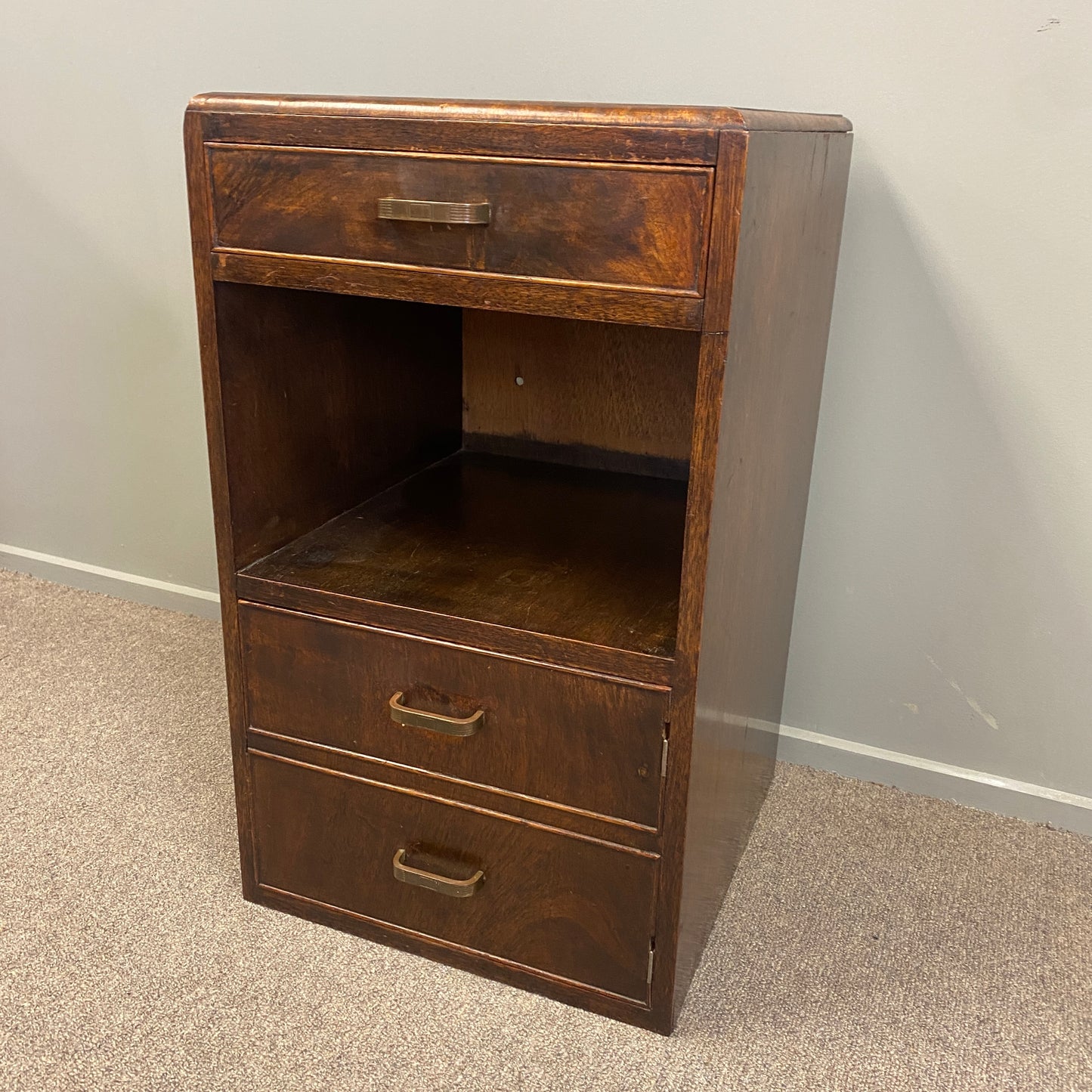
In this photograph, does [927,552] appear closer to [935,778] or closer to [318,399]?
[935,778]

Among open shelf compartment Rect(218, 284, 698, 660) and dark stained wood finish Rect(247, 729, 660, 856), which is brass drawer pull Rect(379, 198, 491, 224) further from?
dark stained wood finish Rect(247, 729, 660, 856)

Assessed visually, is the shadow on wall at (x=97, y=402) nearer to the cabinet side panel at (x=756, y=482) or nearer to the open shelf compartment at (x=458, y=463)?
the open shelf compartment at (x=458, y=463)

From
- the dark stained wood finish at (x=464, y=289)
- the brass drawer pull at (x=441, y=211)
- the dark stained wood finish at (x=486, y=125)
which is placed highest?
the dark stained wood finish at (x=486, y=125)

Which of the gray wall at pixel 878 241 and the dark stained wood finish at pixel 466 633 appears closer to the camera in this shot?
the dark stained wood finish at pixel 466 633

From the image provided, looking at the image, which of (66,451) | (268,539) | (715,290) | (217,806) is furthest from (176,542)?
(715,290)

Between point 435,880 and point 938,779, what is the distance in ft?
2.32

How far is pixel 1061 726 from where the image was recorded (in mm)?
1345

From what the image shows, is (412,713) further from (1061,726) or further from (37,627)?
(37,627)

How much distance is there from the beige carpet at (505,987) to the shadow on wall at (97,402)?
470mm

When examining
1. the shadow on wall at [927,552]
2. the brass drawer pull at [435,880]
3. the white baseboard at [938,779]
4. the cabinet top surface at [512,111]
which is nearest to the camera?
the cabinet top surface at [512,111]

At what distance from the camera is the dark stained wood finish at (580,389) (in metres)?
1.31

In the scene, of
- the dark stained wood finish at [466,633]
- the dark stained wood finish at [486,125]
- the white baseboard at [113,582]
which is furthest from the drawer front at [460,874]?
the white baseboard at [113,582]

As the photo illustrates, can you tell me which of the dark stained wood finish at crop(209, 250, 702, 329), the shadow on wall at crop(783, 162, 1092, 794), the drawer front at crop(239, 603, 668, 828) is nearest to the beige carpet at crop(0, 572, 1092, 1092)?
the shadow on wall at crop(783, 162, 1092, 794)

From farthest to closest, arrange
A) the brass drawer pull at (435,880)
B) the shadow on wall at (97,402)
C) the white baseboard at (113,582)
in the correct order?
the white baseboard at (113,582) < the shadow on wall at (97,402) < the brass drawer pull at (435,880)
